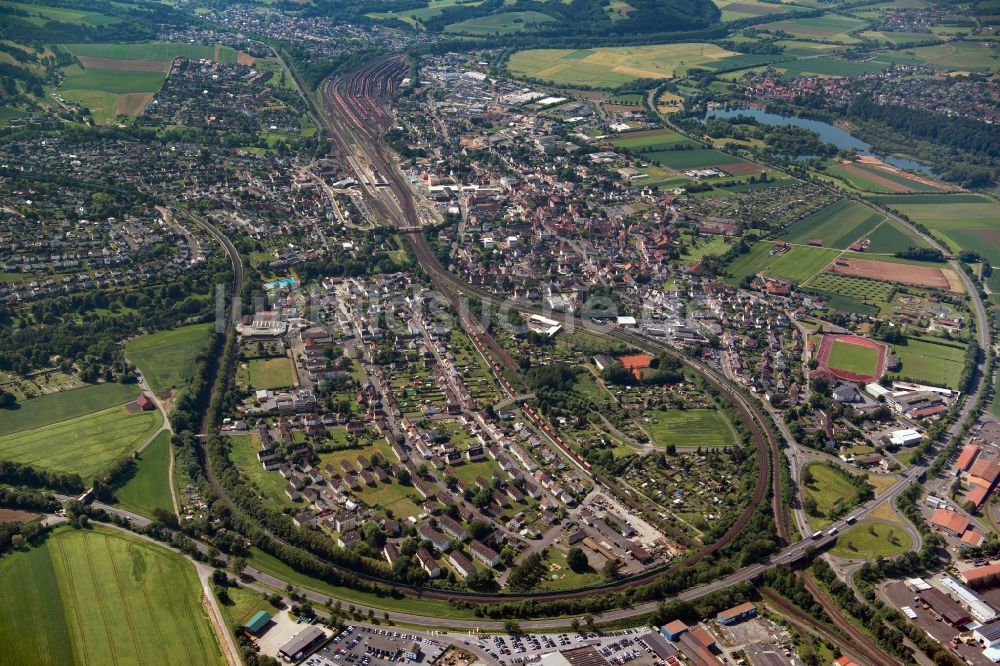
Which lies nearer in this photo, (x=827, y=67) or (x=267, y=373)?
(x=267, y=373)

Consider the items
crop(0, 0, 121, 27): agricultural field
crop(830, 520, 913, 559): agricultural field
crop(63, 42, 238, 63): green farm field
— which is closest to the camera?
crop(830, 520, 913, 559): agricultural field

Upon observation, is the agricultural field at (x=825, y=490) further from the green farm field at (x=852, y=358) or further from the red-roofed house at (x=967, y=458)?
the green farm field at (x=852, y=358)

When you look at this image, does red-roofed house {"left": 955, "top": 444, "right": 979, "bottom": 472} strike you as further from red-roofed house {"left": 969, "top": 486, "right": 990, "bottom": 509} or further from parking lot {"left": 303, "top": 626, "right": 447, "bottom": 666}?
parking lot {"left": 303, "top": 626, "right": 447, "bottom": 666}

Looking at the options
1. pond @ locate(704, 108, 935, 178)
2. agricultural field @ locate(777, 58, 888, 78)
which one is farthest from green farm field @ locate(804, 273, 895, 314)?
agricultural field @ locate(777, 58, 888, 78)

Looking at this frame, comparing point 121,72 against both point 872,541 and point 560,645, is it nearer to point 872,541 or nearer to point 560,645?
point 560,645

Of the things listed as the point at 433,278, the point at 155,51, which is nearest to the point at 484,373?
the point at 433,278

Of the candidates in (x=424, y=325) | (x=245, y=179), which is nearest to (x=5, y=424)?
(x=424, y=325)
